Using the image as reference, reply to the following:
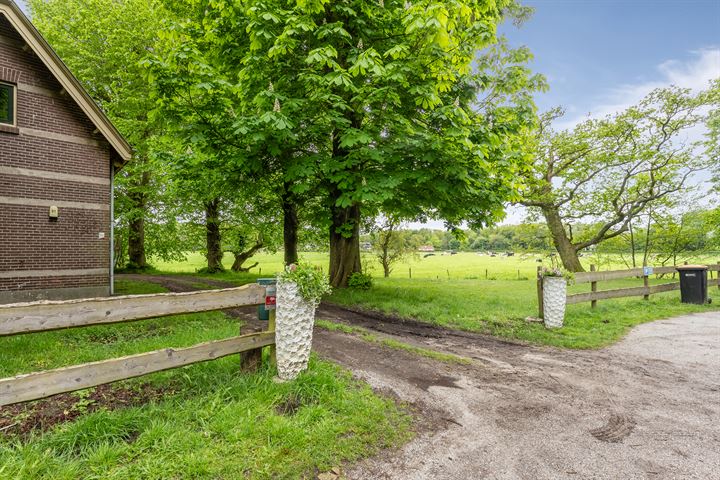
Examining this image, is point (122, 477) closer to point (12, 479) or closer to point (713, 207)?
point (12, 479)

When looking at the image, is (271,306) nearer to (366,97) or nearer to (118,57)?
(366,97)

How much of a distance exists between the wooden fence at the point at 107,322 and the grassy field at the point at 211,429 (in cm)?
41

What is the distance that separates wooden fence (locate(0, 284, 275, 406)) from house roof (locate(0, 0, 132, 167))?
998 cm

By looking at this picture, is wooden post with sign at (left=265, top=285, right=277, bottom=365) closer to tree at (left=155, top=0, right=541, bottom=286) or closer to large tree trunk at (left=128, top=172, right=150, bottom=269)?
tree at (left=155, top=0, right=541, bottom=286)

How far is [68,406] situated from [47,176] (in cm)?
938

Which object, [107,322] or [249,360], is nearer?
[107,322]

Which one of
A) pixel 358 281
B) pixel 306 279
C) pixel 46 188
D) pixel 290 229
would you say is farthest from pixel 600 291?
pixel 46 188

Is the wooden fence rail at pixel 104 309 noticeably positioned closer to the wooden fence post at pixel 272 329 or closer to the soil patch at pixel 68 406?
the wooden fence post at pixel 272 329

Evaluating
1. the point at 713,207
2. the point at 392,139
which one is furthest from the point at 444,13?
the point at 713,207

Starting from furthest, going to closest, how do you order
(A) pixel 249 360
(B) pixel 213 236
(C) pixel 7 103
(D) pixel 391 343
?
(B) pixel 213 236 → (C) pixel 7 103 → (D) pixel 391 343 → (A) pixel 249 360

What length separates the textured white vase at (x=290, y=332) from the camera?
14.8ft

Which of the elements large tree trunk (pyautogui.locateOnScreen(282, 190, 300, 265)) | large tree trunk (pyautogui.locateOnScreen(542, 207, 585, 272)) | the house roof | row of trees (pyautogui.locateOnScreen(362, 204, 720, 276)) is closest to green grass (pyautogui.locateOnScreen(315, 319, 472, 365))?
the house roof

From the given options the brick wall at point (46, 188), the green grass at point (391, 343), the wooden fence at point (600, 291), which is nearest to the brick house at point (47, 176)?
the brick wall at point (46, 188)

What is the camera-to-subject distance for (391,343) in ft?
21.8
